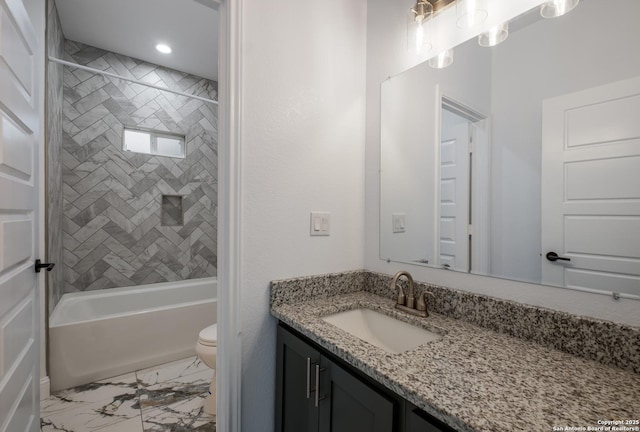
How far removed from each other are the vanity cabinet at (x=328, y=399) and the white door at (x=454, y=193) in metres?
0.62

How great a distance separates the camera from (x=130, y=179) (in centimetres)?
278

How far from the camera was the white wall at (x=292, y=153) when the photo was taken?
3.78 feet

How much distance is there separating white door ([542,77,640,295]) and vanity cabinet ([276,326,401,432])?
0.67 m

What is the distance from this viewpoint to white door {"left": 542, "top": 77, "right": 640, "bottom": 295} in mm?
754

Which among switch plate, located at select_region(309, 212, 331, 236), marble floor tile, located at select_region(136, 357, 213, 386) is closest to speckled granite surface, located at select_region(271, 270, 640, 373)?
switch plate, located at select_region(309, 212, 331, 236)

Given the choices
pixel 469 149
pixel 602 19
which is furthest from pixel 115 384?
pixel 602 19

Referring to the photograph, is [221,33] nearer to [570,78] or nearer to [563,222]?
[570,78]

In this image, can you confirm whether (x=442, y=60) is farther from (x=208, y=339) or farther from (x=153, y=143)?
(x=153, y=143)

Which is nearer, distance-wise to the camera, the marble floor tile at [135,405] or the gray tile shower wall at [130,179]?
the marble floor tile at [135,405]

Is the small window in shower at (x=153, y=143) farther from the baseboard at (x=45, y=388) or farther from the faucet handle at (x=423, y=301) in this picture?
the faucet handle at (x=423, y=301)

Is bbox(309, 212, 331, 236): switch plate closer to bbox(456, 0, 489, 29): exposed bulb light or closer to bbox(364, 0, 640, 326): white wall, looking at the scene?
bbox(364, 0, 640, 326): white wall

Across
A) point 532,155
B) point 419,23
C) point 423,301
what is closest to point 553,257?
point 532,155

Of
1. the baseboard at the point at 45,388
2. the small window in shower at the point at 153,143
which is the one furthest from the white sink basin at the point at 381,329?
the small window in shower at the point at 153,143

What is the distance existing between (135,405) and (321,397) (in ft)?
5.17
